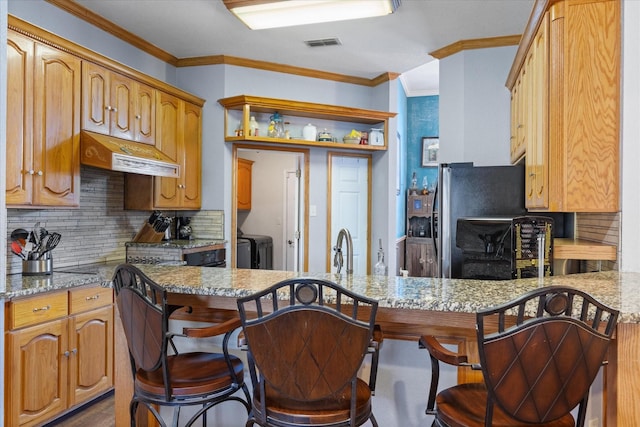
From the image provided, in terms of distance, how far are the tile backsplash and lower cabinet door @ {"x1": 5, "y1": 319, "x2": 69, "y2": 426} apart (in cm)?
63

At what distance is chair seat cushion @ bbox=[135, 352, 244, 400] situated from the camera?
1.60 m

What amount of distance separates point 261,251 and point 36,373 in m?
3.60

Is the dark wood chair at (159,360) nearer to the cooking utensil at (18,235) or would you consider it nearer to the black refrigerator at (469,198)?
the cooking utensil at (18,235)

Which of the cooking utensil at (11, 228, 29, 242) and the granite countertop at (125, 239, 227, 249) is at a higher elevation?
the cooking utensil at (11, 228, 29, 242)

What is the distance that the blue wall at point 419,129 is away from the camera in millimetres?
6809

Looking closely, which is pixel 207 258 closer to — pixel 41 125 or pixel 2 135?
pixel 41 125

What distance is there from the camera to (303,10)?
3281 millimetres

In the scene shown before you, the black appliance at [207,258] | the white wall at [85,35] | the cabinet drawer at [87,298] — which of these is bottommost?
the cabinet drawer at [87,298]

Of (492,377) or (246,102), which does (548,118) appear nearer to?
(492,377)

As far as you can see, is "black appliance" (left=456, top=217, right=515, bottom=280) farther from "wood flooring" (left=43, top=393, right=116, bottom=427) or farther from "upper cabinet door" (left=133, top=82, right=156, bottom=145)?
"upper cabinet door" (left=133, top=82, right=156, bottom=145)

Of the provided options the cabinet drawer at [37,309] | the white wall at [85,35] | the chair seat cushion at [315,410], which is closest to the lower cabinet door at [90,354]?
the cabinet drawer at [37,309]

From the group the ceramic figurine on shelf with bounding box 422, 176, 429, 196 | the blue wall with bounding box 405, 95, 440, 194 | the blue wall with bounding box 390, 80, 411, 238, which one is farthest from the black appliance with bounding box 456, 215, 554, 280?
the blue wall with bounding box 405, 95, 440, 194

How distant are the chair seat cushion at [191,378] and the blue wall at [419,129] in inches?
214

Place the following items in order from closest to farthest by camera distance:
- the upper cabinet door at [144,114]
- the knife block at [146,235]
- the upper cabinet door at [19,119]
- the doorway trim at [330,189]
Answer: the upper cabinet door at [19,119]
the upper cabinet door at [144,114]
the knife block at [146,235]
the doorway trim at [330,189]
